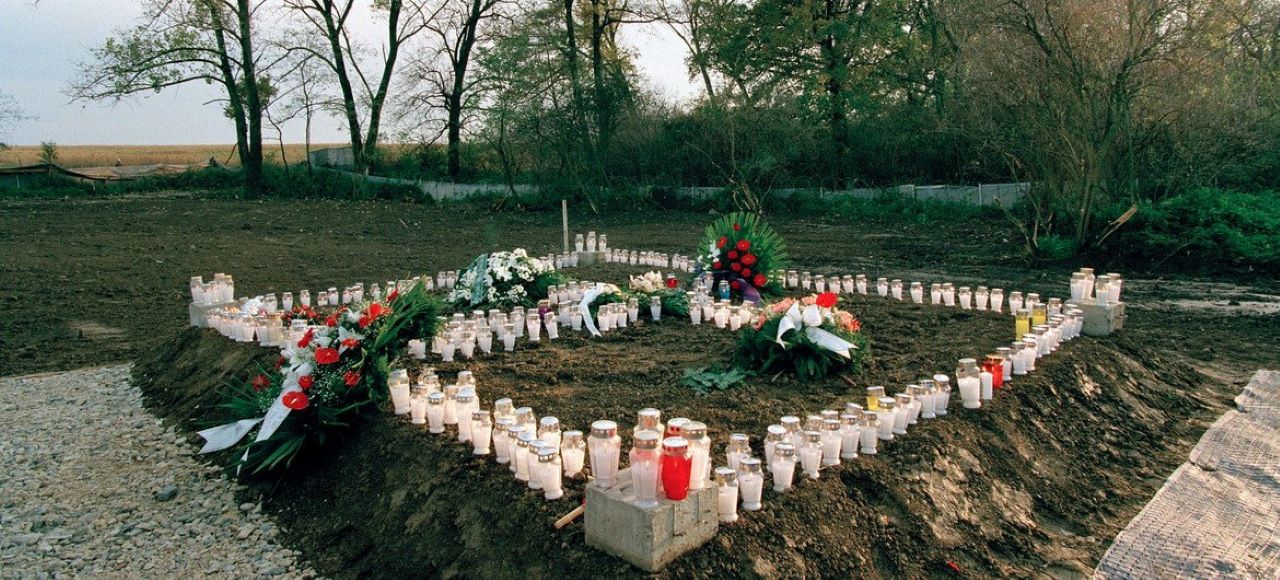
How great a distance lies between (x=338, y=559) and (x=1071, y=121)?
38.8 ft

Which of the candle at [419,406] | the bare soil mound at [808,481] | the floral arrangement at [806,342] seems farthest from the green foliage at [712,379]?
the candle at [419,406]

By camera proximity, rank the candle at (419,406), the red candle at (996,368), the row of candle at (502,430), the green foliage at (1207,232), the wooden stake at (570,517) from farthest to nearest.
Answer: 1. the green foliage at (1207,232)
2. the red candle at (996,368)
3. the candle at (419,406)
4. the row of candle at (502,430)
5. the wooden stake at (570,517)

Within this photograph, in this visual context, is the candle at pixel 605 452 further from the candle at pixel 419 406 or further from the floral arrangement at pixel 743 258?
the floral arrangement at pixel 743 258

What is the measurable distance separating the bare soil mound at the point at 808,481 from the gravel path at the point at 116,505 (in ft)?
0.73

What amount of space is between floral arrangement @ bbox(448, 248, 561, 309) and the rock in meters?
3.58

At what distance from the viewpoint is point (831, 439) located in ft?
13.8

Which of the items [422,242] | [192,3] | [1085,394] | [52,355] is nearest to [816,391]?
[1085,394]

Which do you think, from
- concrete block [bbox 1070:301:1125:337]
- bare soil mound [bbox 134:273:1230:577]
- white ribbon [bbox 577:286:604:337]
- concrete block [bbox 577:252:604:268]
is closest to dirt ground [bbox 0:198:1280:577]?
bare soil mound [bbox 134:273:1230:577]

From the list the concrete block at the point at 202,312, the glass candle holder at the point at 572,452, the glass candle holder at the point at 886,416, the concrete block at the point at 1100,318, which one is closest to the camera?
the glass candle holder at the point at 572,452

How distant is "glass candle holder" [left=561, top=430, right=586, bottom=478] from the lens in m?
3.93

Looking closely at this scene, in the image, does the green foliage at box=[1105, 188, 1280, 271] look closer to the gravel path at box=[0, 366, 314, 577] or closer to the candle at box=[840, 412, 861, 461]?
the candle at box=[840, 412, 861, 461]

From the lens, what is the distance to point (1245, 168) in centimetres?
1417

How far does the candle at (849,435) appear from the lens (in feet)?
14.1

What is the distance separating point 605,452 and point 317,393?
2374 mm
